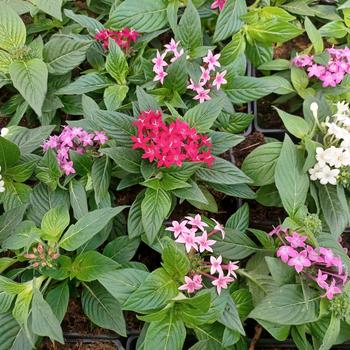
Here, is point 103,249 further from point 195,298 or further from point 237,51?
point 237,51

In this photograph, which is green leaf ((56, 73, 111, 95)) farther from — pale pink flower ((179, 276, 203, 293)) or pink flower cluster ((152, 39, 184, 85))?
pale pink flower ((179, 276, 203, 293))

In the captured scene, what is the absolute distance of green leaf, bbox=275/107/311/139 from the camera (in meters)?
1.31

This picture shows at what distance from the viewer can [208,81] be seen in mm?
1452

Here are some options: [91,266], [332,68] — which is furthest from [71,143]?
[332,68]

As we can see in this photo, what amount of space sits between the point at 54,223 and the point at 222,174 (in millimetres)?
442

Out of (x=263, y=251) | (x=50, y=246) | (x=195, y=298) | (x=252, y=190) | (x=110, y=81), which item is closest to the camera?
(x=195, y=298)

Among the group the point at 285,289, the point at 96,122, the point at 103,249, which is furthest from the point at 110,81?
the point at 285,289

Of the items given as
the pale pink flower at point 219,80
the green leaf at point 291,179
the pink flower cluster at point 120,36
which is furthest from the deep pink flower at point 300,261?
the pink flower cluster at point 120,36

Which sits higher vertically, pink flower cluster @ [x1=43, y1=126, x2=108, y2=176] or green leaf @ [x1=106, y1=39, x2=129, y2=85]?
green leaf @ [x1=106, y1=39, x2=129, y2=85]

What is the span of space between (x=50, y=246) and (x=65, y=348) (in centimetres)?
29

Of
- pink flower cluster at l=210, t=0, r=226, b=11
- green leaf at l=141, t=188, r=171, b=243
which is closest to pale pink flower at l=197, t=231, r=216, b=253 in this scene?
green leaf at l=141, t=188, r=171, b=243

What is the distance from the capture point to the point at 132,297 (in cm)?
108

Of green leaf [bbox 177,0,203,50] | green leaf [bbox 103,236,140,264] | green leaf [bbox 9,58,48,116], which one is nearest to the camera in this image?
green leaf [bbox 103,236,140,264]

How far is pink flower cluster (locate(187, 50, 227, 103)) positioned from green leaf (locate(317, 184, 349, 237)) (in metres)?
0.42
